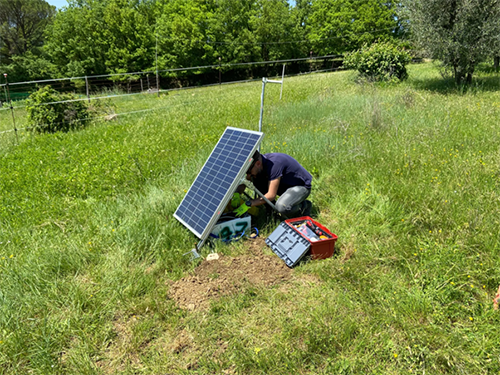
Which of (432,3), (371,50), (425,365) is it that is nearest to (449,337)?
(425,365)

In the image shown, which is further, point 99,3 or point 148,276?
point 99,3

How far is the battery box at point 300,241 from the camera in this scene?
134 inches

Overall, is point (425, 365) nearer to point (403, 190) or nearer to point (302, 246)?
point (302, 246)

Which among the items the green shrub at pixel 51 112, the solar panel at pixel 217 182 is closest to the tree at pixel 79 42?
the green shrub at pixel 51 112

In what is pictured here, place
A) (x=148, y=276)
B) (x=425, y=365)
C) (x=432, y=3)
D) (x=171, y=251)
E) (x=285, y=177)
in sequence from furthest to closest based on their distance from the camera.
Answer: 1. (x=432, y=3)
2. (x=285, y=177)
3. (x=171, y=251)
4. (x=148, y=276)
5. (x=425, y=365)

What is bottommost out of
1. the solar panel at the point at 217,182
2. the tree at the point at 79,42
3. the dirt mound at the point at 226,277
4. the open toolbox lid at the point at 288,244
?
the dirt mound at the point at 226,277

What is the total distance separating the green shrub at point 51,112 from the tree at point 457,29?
11.8 metres

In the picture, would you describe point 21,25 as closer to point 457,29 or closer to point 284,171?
point 457,29

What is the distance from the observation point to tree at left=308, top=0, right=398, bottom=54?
39594 millimetres

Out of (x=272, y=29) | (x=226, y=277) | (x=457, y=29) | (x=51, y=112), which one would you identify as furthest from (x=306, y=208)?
(x=272, y=29)

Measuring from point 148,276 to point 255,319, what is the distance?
125cm

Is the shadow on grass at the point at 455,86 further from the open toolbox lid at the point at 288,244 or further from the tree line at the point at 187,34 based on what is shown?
the tree line at the point at 187,34

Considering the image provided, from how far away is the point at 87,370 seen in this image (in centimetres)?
236

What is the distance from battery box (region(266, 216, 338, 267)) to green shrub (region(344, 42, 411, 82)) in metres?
12.5
